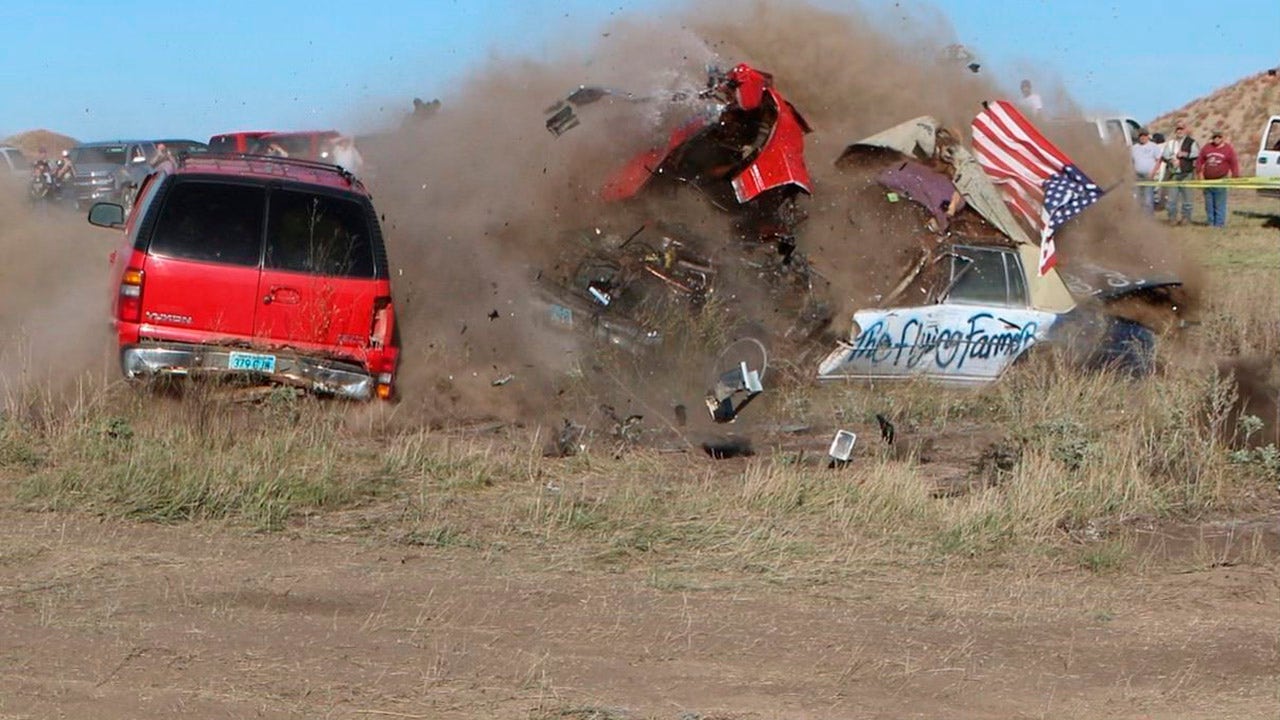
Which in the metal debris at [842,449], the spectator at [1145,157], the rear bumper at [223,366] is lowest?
the metal debris at [842,449]

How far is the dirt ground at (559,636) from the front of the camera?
17.4ft

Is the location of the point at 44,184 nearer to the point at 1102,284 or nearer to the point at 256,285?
the point at 256,285

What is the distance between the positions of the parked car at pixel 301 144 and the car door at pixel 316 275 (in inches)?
571

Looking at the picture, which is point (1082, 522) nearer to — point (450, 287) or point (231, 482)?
point (231, 482)

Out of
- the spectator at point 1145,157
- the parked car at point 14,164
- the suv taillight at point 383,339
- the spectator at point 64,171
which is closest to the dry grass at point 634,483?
the suv taillight at point 383,339

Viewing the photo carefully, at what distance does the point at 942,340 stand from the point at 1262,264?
410 inches

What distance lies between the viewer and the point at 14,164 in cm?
3525

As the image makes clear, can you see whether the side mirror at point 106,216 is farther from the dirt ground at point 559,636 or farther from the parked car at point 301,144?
the parked car at point 301,144

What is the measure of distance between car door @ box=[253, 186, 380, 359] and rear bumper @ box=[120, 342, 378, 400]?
12 cm

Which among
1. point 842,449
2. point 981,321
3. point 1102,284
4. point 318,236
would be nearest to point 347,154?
point 981,321

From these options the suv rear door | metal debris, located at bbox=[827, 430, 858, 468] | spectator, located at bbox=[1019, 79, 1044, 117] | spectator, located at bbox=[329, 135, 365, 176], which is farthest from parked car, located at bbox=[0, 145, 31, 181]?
metal debris, located at bbox=[827, 430, 858, 468]

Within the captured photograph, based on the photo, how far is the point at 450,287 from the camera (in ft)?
42.1

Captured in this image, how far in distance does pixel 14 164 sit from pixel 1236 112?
3954cm

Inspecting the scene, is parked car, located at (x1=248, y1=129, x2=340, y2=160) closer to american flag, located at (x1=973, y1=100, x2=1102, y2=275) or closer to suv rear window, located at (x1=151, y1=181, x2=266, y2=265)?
american flag, located at (x1=973, y1=100, x2=1102, y2=275)
